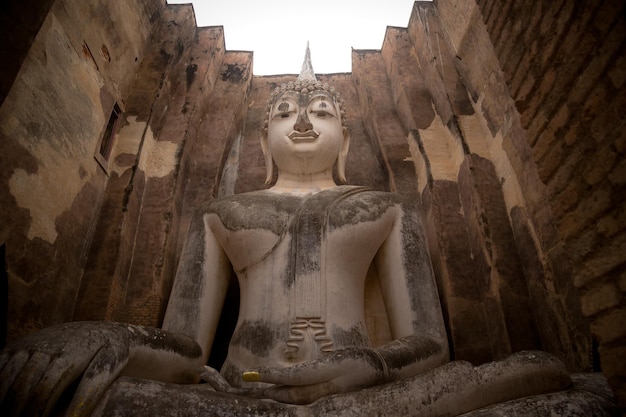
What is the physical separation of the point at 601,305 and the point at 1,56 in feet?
10.1

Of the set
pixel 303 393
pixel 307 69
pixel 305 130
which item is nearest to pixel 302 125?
pixel 305 130

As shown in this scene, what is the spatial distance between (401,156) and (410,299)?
85.6 inches

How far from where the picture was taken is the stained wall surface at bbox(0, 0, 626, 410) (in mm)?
1920

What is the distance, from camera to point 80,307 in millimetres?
3623

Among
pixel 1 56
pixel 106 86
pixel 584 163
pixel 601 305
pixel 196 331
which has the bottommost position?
pixel 601 305

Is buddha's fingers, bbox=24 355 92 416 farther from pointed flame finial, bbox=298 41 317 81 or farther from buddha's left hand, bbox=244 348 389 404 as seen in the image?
pointed flame finial, bbox=298 41 317 81

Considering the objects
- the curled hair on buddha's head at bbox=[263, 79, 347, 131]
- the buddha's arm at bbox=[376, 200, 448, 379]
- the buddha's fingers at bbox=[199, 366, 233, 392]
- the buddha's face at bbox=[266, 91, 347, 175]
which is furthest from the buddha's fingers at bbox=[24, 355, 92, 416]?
the curled hair on buddha's head at bbox=[263, 79, 347, 131]

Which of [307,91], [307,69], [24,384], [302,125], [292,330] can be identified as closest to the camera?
[24,384]

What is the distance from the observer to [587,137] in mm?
1899

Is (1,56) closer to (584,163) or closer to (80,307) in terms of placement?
(80,307)

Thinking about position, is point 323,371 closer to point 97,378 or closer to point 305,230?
Answer: point 97,378

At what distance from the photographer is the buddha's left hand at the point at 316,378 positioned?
7.00 ft

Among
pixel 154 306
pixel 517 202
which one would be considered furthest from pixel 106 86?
pixel 517 202

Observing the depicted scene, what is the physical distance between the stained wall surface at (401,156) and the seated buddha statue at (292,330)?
68 centimetres
